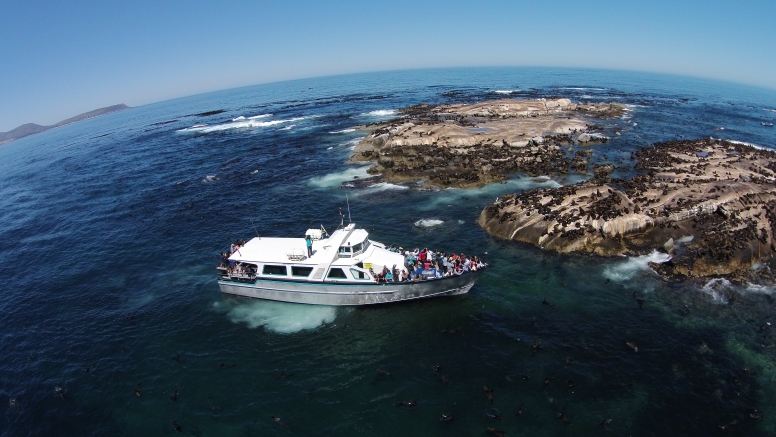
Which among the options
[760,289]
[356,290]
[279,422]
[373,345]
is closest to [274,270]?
[356,290]

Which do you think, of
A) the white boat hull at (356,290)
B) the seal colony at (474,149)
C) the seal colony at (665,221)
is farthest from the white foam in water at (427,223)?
the white boat hull at (356,290)

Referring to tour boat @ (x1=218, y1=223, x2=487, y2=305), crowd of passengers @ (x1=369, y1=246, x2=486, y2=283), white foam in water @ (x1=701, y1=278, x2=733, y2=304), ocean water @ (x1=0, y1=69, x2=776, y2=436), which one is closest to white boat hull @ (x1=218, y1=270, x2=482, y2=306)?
tour boat @ (x1=218, y1=223, x2=487, y2=305)

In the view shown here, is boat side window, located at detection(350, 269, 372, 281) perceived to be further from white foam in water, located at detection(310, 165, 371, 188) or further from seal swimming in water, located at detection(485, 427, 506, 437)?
white foam in water, located at detection(310, 165, 371, 188)

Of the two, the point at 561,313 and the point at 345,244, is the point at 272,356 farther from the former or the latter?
the point at 561,313

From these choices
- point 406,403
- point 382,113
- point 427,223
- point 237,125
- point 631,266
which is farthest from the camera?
point 237,125

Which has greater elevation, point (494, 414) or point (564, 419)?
point (494, 414)

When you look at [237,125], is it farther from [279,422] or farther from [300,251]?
[279,422]

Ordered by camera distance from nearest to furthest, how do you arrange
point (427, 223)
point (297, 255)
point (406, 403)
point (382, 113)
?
point (406, 403), point (297, 255), point (427, 223), point (382, 113)

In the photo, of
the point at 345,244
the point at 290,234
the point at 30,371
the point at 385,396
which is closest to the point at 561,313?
the point at 385,396
